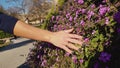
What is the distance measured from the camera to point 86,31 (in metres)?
4.86

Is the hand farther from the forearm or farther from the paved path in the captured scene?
the paved path

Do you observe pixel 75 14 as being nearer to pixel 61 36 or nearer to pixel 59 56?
pixel 59 56

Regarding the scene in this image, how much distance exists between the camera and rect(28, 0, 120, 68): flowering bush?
4414 millimetres

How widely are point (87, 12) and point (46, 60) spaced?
1470 mm

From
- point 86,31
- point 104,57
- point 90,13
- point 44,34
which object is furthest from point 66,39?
point 90,13

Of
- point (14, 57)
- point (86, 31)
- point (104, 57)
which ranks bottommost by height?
point (14, 57)

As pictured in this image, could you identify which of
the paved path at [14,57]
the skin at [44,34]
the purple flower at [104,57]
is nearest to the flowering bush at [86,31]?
the purple flower at [104,57]

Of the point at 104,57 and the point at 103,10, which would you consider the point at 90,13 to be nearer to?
the point at 103,10

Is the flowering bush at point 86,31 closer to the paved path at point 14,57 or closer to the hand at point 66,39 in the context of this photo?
the hand at point 66,39

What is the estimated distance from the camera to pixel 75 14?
5.87 meters

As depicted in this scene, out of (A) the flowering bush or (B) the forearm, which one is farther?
(A) the flowering bush

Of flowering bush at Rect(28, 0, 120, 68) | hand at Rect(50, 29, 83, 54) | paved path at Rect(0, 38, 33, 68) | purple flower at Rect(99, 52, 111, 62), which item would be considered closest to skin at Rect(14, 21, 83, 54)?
hand at Rect(50, 29, 83, 54)

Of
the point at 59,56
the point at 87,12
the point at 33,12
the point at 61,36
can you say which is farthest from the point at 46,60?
the point at 33,12

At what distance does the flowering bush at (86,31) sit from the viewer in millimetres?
4414
